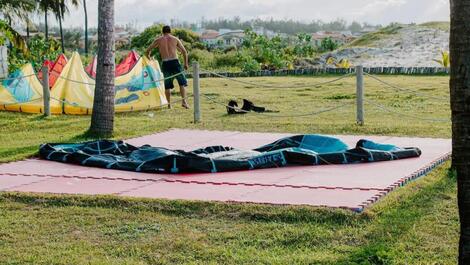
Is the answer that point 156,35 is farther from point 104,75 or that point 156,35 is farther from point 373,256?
point 373,256

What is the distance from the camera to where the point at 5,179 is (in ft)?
27.7

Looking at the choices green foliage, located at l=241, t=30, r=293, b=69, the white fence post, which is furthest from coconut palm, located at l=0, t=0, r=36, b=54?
green foliage, located at l=241, t=30, r=293, b=69

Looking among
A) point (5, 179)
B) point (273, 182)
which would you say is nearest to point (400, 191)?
point (273, 182)

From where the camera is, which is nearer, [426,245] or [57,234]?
[426,245]

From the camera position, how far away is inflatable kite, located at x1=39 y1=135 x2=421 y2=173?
28.1 ft

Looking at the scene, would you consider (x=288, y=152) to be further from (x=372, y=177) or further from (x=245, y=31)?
(x=245, y=31)

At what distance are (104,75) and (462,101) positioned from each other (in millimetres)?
8183

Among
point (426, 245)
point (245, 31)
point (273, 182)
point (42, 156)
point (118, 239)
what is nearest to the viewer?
point (426, 245)

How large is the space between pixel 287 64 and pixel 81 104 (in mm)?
14788

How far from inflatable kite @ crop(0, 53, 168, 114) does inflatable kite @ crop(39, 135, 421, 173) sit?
18.4ft

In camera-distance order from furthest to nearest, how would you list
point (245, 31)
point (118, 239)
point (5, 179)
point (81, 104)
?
point (245, 31)
point (81, 104)
point (5, 179)
point (118, 239)

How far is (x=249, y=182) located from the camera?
25.8 feet

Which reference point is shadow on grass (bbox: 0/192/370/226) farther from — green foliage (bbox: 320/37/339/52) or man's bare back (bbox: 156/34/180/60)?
green foliage (bbox: 320/37/339/52)

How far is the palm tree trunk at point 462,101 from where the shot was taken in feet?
14.5
